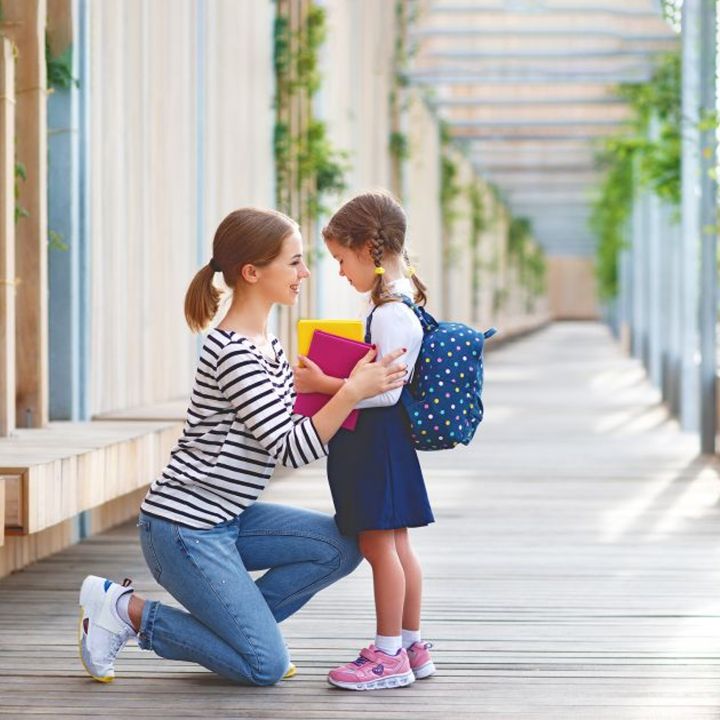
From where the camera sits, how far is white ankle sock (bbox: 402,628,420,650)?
148 inches

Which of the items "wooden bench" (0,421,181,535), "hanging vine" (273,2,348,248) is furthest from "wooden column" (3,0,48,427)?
"hanging vine" (273,2,348,248)

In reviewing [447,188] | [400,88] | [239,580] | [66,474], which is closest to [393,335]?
[239,580]

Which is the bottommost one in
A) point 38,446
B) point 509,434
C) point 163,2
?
point 509,434

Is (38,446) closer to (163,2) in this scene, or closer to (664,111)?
(163,2)

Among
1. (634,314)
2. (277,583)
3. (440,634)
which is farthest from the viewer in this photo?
(634,314)

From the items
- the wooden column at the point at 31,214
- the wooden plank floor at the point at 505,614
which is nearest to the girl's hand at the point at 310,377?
the wooden plank floor at the point at 505,614

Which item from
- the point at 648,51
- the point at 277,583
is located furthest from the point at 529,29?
the point at 277,583

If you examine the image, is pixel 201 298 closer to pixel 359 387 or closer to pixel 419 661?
pixel 359 387

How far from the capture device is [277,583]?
375 centimetres

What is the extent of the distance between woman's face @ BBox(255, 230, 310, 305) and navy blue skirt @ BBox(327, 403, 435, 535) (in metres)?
0.33

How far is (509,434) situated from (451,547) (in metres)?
5.13

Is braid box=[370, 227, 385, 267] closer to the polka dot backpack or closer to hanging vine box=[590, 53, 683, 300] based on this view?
the polka dot backpack

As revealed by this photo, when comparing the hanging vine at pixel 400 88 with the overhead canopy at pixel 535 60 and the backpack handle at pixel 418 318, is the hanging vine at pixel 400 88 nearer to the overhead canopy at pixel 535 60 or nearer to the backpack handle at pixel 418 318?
the overhead canopy at pixel 535 60

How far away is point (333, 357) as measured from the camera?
3498 mm
